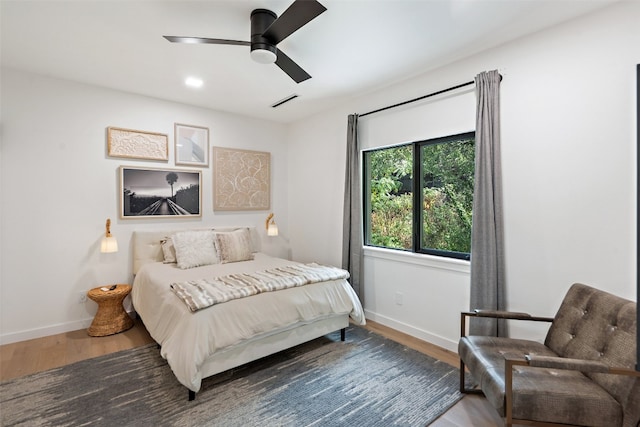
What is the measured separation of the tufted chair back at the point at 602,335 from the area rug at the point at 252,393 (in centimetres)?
83

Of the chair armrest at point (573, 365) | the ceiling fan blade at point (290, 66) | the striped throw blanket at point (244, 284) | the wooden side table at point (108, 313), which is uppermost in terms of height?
the ceiling fan blade at point (290, 66)

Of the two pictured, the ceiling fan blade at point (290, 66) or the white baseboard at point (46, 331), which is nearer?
the ceiling fan blade at point (290, 66)

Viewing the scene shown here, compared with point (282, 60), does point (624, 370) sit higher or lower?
lower

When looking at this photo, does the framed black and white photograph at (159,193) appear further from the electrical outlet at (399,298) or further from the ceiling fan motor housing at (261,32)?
the electrical outlet at (399,298)


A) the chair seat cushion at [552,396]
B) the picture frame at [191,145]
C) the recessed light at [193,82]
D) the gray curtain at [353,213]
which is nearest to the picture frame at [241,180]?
the picture frame at [191,145]

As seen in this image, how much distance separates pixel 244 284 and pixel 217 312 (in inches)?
16.0

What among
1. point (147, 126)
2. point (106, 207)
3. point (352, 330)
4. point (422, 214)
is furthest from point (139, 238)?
point (422, 214)

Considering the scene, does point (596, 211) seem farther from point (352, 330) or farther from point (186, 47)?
point (186, 47)

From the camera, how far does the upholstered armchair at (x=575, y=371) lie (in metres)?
1.55

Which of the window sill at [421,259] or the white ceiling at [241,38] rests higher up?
the white ceiling at [241,38]

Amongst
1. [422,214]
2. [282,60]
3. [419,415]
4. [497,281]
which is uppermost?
[282,60]

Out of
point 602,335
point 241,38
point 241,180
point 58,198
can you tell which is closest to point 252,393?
point 602,335

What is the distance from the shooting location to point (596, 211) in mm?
2115

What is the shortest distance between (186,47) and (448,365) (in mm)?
3459
